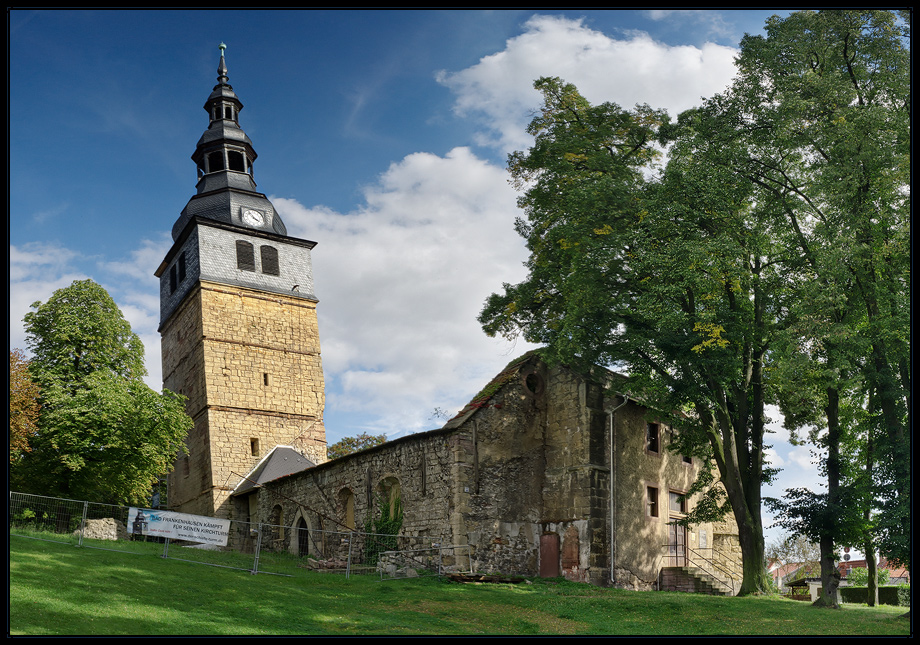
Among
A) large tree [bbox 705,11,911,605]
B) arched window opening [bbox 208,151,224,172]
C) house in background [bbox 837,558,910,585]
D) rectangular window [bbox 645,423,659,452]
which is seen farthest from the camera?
arched window opening [bbox 208,151,224,172]

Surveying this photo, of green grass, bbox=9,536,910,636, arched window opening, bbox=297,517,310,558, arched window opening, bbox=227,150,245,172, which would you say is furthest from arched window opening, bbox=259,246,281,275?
green grass, bbox=9,536,910,636

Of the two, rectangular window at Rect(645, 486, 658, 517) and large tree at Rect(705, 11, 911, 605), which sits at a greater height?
large tree at Rect(705, 11, 911, 605)

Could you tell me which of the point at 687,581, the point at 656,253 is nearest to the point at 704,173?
the point at 656,253

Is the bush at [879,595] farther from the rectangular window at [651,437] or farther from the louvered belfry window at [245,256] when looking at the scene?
the louvered belfry window at [245,256]

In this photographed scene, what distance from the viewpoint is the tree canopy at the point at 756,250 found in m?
17.4

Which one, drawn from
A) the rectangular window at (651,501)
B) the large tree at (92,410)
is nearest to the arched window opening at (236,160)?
the large tree at (92,410)

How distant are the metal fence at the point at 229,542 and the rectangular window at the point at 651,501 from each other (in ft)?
22.2

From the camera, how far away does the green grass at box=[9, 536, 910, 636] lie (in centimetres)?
1234

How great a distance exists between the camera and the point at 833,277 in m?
17.4

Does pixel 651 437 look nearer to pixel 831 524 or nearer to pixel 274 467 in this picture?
pixel 831 524

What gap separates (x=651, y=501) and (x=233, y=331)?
22.4 meters

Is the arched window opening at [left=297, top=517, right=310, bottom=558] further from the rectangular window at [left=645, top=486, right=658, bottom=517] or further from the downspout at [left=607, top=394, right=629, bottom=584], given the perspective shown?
the rectangular window at [left=645, top=486, right=658, bottom=517]

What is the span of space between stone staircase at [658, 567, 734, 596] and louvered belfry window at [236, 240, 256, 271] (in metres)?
25.8
